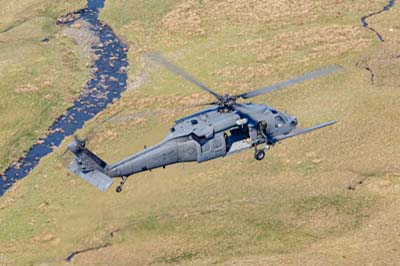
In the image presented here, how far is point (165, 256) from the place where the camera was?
3966 cm

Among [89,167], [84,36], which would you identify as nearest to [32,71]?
[84,36]

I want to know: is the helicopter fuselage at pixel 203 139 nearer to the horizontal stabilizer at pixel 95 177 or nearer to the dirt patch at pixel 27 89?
the horizontal stabilizer at pixel 95 177

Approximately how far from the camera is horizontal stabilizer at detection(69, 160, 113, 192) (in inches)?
1366

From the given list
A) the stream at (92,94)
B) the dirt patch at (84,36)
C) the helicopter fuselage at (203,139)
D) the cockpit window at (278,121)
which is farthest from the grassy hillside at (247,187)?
the dirt patch at (84,36)

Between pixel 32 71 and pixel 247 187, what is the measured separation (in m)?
30.7

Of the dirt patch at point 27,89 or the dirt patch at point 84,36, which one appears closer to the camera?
the dirt patch at point 27,89

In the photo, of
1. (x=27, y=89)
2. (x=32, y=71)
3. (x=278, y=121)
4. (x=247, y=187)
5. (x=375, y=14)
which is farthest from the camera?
(x=375, y=14)

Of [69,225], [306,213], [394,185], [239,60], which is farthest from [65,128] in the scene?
[394,185]

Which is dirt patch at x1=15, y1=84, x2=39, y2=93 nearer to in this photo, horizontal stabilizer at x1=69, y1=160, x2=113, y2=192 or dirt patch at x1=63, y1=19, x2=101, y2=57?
dirt patch at x1=63, y1=19, x2=101, y2=57

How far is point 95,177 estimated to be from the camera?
35.1 m

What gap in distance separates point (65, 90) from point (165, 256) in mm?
27162

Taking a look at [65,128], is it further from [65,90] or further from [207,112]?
[207,112]

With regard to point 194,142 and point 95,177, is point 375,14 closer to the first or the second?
point 194,142

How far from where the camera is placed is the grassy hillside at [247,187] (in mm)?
39469
